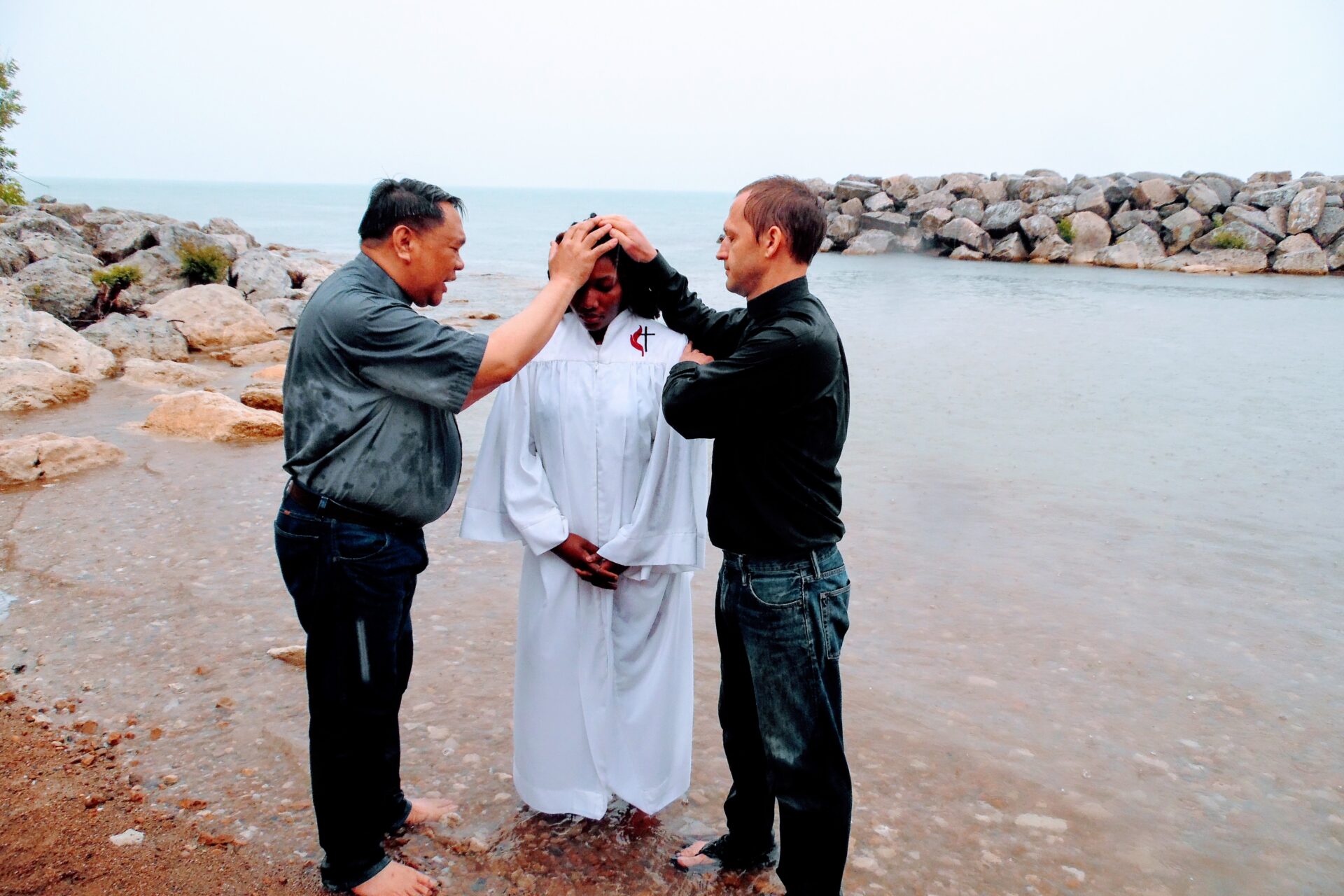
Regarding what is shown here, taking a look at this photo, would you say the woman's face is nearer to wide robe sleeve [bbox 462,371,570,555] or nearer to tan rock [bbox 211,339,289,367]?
wide robe sleeve [bbox 462,371,570,555]

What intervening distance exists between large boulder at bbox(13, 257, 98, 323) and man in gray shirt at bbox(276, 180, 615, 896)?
12049mm

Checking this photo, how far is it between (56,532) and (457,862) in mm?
3929

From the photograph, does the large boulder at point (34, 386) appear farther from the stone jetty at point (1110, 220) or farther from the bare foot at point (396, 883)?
the stone jetty at point (1110, 220)

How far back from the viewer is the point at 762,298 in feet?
8.39

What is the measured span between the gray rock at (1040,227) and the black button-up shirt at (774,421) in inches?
1194

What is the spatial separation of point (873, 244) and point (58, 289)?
26.5 meters

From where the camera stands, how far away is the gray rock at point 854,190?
37.3 metres

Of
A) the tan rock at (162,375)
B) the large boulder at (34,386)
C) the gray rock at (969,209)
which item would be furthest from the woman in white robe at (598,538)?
the gray rock at (969,209)

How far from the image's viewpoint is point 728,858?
3018 millimetres

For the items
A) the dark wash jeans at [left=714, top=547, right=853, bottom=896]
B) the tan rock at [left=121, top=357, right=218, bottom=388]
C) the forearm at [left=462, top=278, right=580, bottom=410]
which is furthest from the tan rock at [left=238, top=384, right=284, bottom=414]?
the dark wash jeans at [left=714, top=547, right=853, bottom=896]

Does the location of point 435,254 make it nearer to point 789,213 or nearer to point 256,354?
point 789,213

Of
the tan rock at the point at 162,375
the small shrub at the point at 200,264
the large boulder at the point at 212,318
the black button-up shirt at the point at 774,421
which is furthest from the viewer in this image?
the small shrub at the point at 200,264

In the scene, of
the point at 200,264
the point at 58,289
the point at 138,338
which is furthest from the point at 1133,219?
the point at 58,289

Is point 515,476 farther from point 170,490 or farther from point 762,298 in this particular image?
point 170,490
